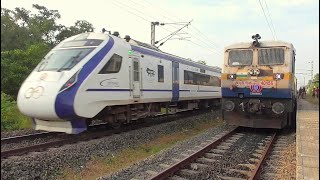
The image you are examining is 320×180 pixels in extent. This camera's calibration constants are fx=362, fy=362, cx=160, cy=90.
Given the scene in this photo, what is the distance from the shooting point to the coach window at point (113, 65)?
10.3 meters

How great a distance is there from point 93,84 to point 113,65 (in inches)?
48.2

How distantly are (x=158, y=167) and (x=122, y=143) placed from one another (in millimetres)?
2706

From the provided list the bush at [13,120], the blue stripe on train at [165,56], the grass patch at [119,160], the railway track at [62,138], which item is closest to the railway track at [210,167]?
the grass patch at [119,160]

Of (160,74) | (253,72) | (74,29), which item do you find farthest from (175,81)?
(74,29)

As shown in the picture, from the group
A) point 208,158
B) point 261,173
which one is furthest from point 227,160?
point 261,173

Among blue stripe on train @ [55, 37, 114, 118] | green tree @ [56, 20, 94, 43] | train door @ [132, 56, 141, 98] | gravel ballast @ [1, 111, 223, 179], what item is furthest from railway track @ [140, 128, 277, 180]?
green tree @ [56, 20, 94, 43]

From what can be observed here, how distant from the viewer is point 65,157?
781 centimetres

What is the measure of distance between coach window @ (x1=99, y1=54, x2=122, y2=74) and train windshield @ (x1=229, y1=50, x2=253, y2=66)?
4222mm

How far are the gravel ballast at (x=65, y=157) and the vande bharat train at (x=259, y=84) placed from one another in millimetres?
3012

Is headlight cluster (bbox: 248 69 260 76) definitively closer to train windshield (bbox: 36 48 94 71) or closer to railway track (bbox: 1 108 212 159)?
railway track (bbox: 1 108 212 159)

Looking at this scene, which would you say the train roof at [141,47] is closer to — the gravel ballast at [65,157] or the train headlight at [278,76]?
the gravel ballast at [65,157]

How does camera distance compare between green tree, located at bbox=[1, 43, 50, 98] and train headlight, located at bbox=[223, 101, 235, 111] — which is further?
green tree, located at bbox=[1, 43, 50, 98]

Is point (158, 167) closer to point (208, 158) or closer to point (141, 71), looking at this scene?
point (208, 158)

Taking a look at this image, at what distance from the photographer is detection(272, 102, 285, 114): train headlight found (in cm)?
1159
